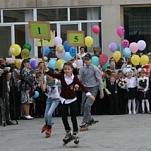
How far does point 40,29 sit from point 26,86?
448 cm

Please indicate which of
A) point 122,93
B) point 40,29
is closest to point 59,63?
point 122,93

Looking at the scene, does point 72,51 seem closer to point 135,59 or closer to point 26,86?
point 26,86

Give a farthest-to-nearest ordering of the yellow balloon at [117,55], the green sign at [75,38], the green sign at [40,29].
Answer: the yellow balloon at [117,55]
the green sign at [75,38]
the green sign at [40,29]

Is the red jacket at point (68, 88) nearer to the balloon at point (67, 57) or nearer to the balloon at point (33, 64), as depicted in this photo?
the balloon at point (67, 57)

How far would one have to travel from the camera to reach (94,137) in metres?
13.3

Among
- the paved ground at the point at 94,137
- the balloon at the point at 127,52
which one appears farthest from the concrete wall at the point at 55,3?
the paved ground at the point at 94,137

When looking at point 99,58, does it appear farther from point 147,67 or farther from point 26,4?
point 26,4

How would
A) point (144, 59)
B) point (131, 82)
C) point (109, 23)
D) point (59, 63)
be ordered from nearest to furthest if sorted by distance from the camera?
1. point (59, 63)
2. point (144, 59)
3. point (131, 82)
4. point (109, 23)

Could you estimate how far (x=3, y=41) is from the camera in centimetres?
2555

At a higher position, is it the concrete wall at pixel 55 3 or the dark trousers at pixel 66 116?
the concrete wall at pixel 55 3

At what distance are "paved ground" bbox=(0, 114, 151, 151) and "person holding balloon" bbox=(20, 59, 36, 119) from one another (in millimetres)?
1069

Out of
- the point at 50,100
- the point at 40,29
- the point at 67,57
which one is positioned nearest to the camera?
the point at 50,100

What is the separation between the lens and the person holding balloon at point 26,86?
18594mm

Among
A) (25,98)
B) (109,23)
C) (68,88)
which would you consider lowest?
(25,98)
